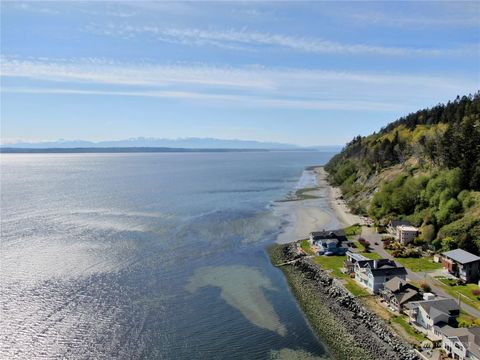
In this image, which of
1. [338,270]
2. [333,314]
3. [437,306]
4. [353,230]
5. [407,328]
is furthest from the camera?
[353,230]

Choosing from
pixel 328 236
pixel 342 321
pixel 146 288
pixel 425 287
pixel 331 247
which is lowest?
pixel 146 288

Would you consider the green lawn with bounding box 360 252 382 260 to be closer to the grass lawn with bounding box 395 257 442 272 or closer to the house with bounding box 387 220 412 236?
the grass lawn with bounding box 395 257 442 272

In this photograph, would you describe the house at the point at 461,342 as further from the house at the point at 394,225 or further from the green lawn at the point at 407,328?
the house at the point at 394,225

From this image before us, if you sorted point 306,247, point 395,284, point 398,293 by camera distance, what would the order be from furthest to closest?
1. point 306,247
2. point 395,284
3. point 398,293

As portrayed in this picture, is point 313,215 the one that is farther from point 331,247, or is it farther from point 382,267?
point 382,267

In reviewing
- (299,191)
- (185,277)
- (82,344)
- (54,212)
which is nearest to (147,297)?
(185,277)

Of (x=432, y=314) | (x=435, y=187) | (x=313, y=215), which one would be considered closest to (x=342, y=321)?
(x=432, y=314)

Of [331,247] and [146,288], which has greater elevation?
[331,247]
